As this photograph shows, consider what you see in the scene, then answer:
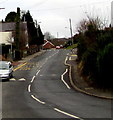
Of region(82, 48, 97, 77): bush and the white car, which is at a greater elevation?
region(82, 48, 97, 77): bush

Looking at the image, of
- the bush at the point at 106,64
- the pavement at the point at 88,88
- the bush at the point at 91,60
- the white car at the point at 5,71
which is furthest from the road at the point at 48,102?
the bush at the point at 91,60

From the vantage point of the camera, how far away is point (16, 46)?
A: 55.8m

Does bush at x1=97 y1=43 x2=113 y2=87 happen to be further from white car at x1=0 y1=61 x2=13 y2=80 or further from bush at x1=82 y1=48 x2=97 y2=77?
white car at x1=0 y1=61 x2=13 y2=80

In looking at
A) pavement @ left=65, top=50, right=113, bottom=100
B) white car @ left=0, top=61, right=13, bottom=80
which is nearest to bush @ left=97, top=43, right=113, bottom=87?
pavement @ left=65, top=50, right=113, bottom=100

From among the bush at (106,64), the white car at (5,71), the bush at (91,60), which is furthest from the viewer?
the white car at (5,71)

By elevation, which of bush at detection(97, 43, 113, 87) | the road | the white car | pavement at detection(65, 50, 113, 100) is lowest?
the road

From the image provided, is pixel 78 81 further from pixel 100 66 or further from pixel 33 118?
pixel 33 118

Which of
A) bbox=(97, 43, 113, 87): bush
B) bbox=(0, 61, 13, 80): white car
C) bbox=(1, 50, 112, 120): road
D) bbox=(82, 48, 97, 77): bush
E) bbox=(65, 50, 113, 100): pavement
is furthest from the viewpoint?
bbox=(0, 61, 13, 80): white car

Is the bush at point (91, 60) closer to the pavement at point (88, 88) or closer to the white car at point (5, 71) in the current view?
the pavement at point (88, 88)

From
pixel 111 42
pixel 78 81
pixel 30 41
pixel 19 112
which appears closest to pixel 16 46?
pixel 30 41

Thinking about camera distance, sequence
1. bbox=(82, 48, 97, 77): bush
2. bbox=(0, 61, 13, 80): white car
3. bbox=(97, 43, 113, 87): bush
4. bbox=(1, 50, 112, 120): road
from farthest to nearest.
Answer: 1. bbox=(0, 61, 13, 80): white car
2. bbox=(82, 48, 97, 77): bush
3. bbox=(97, 43, 113, 87): bush
4. bbox=(1, 50, 112, 120): road

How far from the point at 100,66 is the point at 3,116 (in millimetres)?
7894

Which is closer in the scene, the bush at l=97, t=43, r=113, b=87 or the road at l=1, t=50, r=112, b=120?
the road at l=1, t=50, r=112, b=120

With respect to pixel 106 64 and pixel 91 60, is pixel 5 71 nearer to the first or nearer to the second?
pixel 91 60
